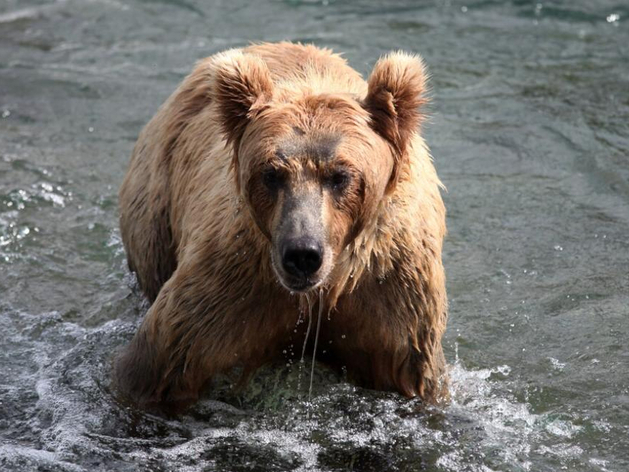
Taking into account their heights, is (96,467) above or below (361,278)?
below

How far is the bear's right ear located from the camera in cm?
525

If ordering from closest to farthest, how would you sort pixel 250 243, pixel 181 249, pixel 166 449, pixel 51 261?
pixel 250 243 < pixel 166 449 < pixel 181 249 < pixel 51 261

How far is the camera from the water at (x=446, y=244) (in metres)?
5.95

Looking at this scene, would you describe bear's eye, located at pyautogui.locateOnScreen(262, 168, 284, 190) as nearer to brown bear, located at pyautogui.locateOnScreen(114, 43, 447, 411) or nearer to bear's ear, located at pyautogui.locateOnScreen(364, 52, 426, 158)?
brown bear, located at pyautogui.locateOnScreen(114, 43, 447, 411)

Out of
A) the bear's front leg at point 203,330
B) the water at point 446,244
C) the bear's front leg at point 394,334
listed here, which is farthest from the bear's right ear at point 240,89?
the water at point 446,244

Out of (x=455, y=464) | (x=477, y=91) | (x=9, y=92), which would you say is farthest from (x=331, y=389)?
(x=9, y=92)

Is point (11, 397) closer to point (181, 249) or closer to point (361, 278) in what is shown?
point (181, 249)

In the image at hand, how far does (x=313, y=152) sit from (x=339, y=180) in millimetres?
169

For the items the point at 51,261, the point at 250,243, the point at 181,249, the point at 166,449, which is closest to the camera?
the point at 250,243

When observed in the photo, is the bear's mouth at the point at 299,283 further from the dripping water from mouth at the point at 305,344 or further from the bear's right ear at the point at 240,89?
the bear's right ear at the point at 240,89

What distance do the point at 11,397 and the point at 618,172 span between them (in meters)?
5.06

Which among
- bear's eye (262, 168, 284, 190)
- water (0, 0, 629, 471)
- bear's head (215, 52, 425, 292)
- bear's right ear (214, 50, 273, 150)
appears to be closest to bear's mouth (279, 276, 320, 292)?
bear's head (215, 52, 425, 292)

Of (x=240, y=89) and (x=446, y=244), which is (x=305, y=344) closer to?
(x=240, y=89)

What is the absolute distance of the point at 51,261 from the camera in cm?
804
